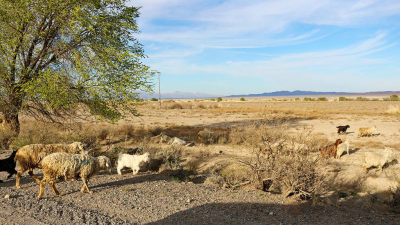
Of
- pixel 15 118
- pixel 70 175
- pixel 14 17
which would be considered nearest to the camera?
pixel 70 175

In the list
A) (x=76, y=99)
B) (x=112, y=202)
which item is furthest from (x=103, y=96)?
(x=112, y=202)

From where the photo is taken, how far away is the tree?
11711 mm

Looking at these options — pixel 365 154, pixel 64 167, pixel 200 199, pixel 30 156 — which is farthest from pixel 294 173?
pixel 30 156

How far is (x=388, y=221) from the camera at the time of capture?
6945 millimetres

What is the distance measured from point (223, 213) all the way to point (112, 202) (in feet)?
8.65

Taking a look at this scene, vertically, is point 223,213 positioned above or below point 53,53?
below

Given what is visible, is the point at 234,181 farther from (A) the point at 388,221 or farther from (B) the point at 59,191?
(B) the point at 59,191

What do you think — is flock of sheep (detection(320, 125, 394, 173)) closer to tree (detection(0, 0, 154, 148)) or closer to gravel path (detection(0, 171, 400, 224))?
gravel path (detection(0, 171, 400, 224))

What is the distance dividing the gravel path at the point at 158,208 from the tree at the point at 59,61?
4342 millimetres

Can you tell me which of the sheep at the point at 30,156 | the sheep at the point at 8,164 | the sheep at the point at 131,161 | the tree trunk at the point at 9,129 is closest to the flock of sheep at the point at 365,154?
the sheep at the point at 131,161

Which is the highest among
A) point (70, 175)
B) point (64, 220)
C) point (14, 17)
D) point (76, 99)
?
point (14, 17)

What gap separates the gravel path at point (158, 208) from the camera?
632cm

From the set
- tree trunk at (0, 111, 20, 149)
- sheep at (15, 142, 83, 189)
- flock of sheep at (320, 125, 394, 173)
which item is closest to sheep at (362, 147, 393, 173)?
flock of sheep at (320, 125, 394, 173)

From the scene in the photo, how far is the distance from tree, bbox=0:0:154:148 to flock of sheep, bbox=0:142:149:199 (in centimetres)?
312
